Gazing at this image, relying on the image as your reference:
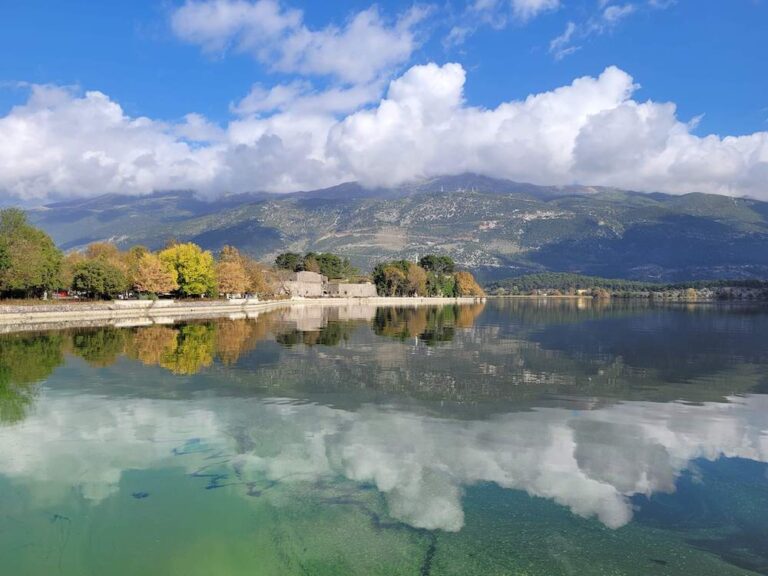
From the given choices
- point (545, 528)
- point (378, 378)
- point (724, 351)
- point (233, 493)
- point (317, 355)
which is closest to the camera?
point (545, 528)

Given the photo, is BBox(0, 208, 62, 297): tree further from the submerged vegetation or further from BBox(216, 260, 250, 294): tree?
BBox(216, 260, 250, 294): tree

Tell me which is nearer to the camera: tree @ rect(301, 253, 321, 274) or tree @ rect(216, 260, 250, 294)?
tree @ rect(216, 260, 250, 294)

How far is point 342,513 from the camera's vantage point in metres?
11.1

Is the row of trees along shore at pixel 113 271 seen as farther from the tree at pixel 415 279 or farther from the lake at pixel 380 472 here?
the tree at pixel 415 279

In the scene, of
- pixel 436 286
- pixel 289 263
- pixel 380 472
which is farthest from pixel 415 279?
pixel 380 472

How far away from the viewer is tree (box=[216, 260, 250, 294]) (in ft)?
366

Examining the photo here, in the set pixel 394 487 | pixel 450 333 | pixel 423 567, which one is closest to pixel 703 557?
pixel 423 567

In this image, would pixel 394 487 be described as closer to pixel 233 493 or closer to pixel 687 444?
pixel 233 493

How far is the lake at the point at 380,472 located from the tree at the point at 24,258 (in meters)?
39.4

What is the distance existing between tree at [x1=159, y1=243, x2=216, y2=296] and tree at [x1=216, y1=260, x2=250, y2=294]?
32.0 feet

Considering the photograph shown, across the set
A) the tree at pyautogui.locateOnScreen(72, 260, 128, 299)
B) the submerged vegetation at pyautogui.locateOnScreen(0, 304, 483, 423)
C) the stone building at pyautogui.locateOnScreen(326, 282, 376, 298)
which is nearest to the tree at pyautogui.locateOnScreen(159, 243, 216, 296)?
the tree at pyautogui.locateOnScreen(72, 260, 128, 299)

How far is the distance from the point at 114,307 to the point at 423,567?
2850 inches

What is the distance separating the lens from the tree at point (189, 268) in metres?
95.6

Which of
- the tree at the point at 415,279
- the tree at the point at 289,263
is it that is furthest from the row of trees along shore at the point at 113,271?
the tree at the point at 415,279
